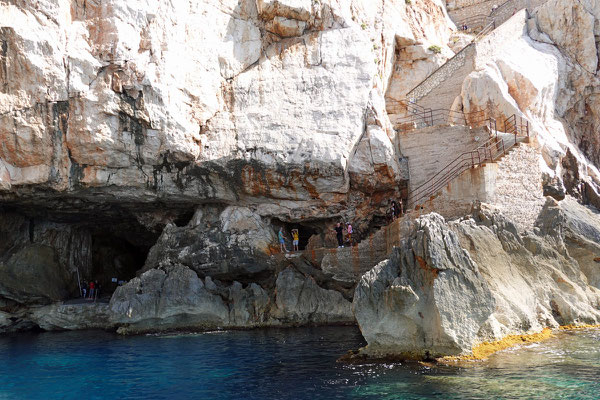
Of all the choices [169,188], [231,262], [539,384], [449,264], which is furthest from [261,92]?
[539,384]

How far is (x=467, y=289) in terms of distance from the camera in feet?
41.3

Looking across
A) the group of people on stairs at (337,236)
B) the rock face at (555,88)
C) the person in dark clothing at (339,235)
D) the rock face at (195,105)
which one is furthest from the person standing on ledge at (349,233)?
the rock face at (555,88)

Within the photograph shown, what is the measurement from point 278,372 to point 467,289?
4.70 metres

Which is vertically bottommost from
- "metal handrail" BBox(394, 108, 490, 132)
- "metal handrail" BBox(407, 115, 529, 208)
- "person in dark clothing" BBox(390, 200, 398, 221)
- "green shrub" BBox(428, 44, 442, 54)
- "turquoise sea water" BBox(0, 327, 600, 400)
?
"turquoise sea water" BBox(0, 327, 600, 400)

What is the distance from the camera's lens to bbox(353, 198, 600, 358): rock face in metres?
12.4

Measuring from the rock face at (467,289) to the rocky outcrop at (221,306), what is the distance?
6.42 metres

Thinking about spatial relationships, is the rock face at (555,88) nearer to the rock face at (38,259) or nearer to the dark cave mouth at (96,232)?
the dark cave mouth at (96,232)

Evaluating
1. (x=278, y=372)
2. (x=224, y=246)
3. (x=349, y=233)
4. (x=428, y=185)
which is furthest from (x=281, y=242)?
(x=278, y=372)

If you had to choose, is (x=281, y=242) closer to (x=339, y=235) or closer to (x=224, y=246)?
(x=224, y=246)

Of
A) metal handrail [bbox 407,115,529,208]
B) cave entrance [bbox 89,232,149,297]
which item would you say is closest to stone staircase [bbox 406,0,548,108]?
metal handrail [bbox 407,115,529,208]

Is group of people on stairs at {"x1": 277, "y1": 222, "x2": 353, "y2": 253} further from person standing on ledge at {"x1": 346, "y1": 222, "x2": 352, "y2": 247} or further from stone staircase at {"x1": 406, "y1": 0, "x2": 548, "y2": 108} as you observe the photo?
stone staircase at {"x1": 406, "y1": 0, "x2": 548, "y2": 108}

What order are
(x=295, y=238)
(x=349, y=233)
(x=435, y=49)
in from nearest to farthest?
1. (x=349, y=233)
2. (x=295, y=238)
3. (x=435, y=49)

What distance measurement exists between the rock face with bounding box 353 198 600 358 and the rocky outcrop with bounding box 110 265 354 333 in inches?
253

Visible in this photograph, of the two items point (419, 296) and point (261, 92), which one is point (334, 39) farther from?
point (419, 296)
